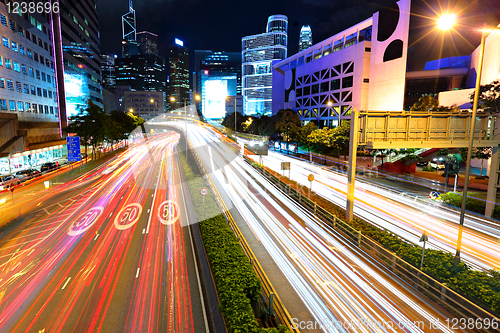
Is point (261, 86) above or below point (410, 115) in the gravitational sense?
above

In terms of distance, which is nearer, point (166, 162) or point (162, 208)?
point (162, 208)

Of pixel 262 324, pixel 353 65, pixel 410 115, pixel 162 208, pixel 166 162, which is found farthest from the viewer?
pixel 353 65

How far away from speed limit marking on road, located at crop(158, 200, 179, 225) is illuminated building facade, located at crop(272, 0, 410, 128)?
1705 inches

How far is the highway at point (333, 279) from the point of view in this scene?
838 centimetres

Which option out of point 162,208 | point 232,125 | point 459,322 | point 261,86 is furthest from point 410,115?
point 261,86

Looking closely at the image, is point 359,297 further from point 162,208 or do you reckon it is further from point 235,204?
point 162,208

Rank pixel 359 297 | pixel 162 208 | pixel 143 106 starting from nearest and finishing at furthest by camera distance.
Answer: pixel 359 297
pixel 162 208
pixel 143 106

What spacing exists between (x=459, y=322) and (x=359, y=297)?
9.66 feet

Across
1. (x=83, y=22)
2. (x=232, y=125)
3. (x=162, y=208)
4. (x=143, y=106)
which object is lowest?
(x=162, y=208)

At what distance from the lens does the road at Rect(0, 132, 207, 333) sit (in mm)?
8805

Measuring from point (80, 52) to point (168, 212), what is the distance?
65860 millimetres

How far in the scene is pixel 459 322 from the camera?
8250mm

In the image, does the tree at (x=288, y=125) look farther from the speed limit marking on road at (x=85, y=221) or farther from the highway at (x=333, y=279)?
the speed limit marking on road at (x=85, y=221)

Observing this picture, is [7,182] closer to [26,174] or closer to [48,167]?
[26,174]
